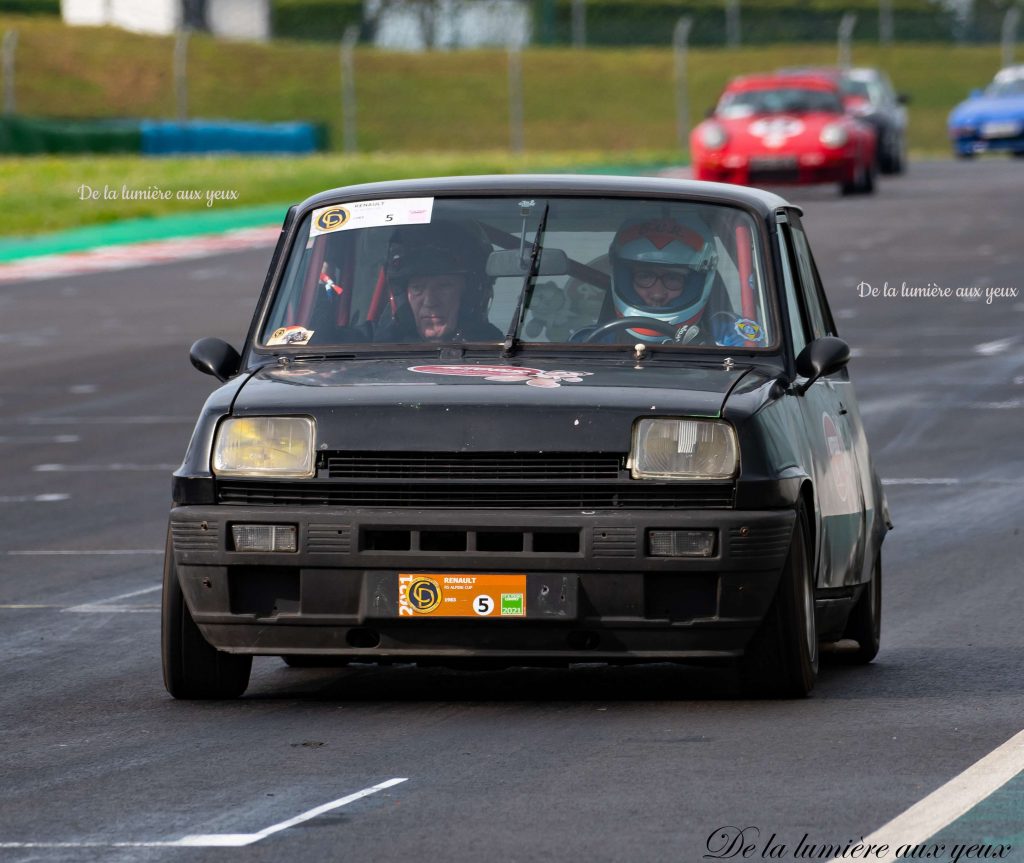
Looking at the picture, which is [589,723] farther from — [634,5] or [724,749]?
[634,5]

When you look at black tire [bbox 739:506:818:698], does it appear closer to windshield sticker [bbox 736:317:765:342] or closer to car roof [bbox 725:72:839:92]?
windshield sticker [bbox 736:317:765:342]

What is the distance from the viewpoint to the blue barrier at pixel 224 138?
149 ft

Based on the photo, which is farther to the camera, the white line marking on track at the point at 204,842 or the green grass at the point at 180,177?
the green grass at the point at 180,177

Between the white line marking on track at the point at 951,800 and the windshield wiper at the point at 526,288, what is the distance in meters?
1.99

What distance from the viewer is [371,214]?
25.9ft

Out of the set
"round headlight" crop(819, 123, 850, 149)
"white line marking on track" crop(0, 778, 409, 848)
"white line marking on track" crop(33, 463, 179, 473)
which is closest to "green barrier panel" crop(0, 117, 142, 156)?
"round headlight" crop(819, 123, 850, 149)

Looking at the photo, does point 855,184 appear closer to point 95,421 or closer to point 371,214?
point 95,421

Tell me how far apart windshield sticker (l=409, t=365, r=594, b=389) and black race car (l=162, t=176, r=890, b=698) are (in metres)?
0.01

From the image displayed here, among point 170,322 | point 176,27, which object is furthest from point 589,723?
point 176,27

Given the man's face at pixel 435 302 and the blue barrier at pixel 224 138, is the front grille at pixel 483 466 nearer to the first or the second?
the man's face at pixel 435 302

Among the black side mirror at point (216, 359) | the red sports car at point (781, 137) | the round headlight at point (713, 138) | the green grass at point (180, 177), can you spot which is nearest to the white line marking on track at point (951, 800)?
the black side mirror at point (216, 359)

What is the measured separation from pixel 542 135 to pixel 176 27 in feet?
44.8

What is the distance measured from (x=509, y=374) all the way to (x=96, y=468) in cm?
781

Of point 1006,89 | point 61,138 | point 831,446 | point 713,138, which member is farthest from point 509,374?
point 1006,89
